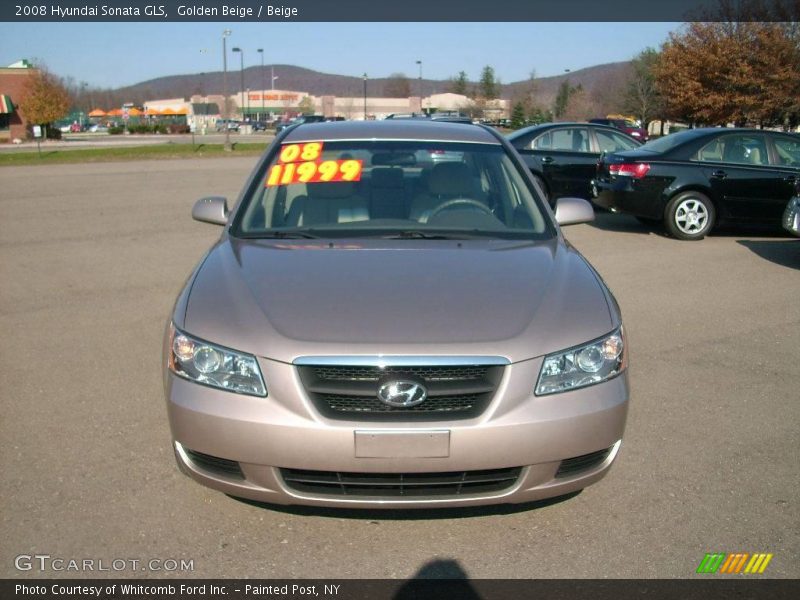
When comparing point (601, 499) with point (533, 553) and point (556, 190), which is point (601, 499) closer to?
point (533, 553)

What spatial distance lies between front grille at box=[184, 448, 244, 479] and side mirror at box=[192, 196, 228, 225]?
1788mm

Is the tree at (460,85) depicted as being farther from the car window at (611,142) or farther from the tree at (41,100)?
the car window at (611,142)

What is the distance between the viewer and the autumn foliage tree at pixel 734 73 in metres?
33.4

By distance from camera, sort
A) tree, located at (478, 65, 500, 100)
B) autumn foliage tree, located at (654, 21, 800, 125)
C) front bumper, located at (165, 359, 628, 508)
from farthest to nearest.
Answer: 1. tree, located at (478, 65, 500, 100)
2. autumn foliage tree, located at (654, 21, 800, 125)
3. front bumper, located at (165, 359, 628, 508)

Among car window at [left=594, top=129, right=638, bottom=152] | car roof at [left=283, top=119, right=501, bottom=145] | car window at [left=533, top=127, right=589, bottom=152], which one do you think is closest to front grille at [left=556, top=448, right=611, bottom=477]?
car roof at [left=283, top=119, right=501, bottom=145]

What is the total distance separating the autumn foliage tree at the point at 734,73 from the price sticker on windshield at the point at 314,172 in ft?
111

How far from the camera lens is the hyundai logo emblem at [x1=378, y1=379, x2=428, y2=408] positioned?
2.84 meters

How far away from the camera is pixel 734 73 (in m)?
35.3

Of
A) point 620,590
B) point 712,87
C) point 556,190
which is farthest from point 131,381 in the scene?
point 712,87

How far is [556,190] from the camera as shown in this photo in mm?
A: 13539

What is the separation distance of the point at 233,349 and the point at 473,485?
1.05 m

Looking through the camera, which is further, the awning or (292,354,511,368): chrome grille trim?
the awning

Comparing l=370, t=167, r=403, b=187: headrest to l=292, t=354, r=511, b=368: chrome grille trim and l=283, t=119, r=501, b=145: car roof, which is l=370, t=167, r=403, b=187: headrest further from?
l=292, t=354, r=511, b=368: chrome grille trim

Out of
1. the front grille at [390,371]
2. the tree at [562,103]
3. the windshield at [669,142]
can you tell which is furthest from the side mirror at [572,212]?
the tree at [562,103]
